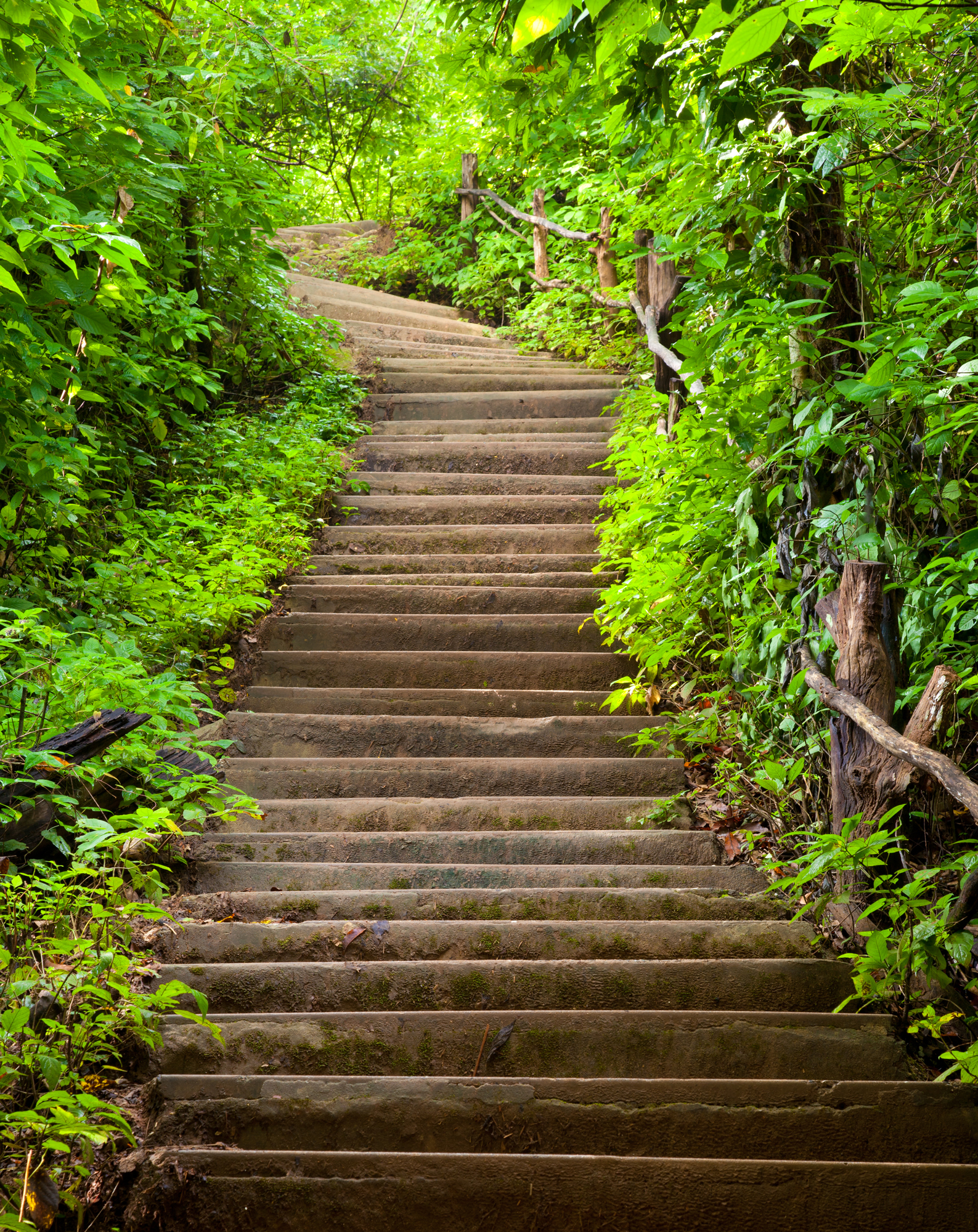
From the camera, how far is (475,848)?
2.98 metres

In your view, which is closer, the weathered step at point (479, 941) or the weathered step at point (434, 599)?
the weathered step at point (479, 941)

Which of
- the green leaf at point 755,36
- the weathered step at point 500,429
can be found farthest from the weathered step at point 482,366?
the green leaf at point 755,36

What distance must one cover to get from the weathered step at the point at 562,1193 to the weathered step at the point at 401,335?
7713mm

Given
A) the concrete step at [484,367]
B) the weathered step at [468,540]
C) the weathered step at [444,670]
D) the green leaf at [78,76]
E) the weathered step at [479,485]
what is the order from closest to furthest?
the green leaf at [78,76] < the weathered step at [444,670] < the weathered step at [468,540] < the weathered step at [479,485] < the concrete step at [484,367]

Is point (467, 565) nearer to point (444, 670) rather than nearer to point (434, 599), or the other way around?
point (434, 599)

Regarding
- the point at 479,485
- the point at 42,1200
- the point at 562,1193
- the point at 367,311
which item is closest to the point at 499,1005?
the point at 562,1193

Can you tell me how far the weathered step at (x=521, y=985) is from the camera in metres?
2.24

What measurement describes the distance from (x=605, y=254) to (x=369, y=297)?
3511 mm

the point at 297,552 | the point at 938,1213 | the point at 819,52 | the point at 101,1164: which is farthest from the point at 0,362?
the point at 938,1213

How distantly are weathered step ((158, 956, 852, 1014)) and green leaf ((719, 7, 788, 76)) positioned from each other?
6.77 ft

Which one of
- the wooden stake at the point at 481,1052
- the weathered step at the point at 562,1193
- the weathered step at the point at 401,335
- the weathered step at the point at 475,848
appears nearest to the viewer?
the weathered step at the point at 562,1193

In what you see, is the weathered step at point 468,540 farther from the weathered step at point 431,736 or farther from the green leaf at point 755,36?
the green leaf at point 755,36

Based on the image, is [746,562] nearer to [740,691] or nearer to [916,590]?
[740,691]

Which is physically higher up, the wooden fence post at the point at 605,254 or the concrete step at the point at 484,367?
the wooden fence post at the point at 605,254
